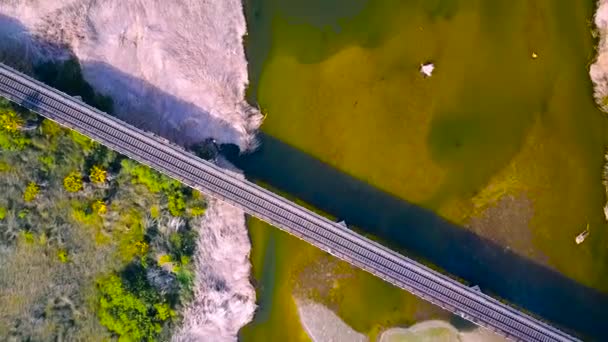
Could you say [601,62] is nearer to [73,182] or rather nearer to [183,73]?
[183,73]

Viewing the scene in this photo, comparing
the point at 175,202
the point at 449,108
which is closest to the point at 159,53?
the point at 175,202

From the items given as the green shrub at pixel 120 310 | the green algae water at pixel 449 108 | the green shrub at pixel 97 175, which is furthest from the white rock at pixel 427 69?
the green shrub at pixel 120 310

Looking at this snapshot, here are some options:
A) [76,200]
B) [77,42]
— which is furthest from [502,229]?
[77,42]

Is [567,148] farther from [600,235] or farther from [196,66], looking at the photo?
[196,66]

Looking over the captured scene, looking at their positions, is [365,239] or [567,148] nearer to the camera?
[365,239]

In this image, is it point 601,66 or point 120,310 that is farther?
point 601,66

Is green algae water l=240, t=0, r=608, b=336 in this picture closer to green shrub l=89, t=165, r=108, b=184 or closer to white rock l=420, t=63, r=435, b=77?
white rock l=420, t=63, r=435, b=77
